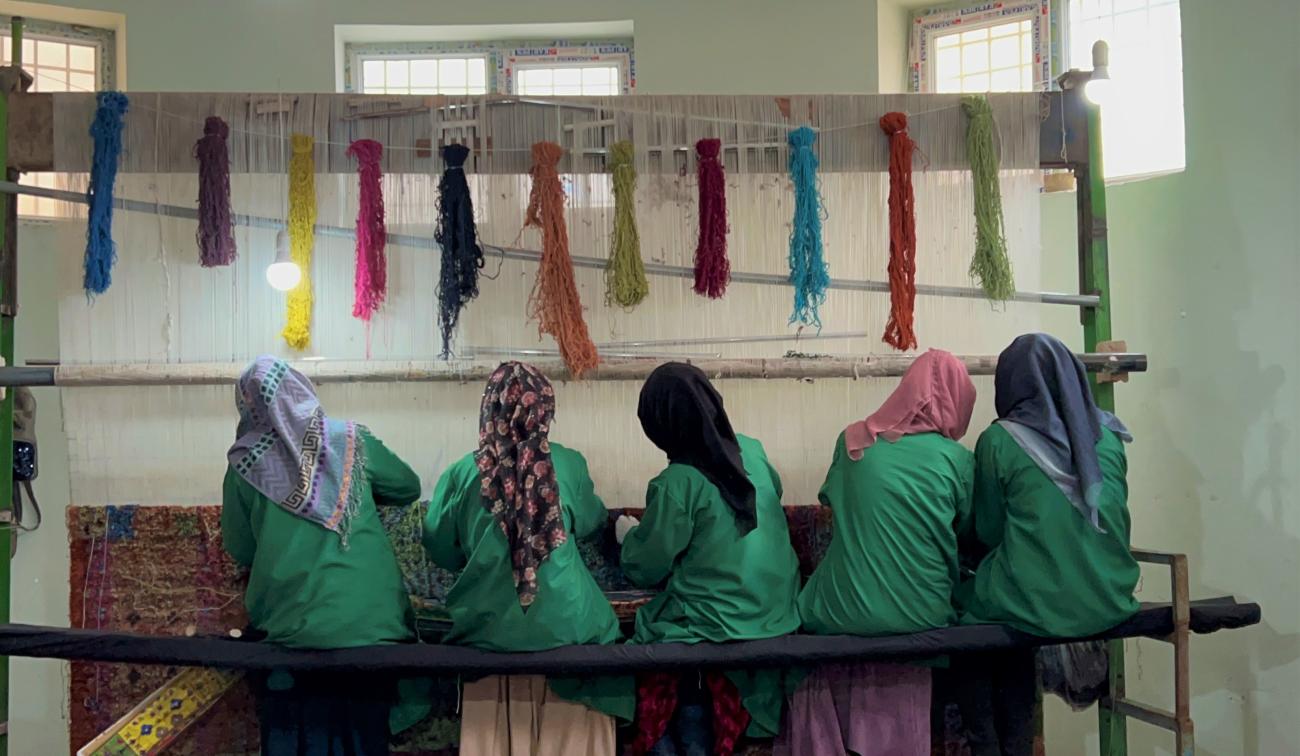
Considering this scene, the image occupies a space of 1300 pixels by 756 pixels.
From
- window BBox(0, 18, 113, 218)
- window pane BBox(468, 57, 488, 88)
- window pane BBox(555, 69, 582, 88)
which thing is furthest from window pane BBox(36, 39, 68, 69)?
window pane BBox(555, 69, 582, 88)

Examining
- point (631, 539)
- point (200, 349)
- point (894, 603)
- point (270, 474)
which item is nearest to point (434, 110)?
point (200, 349)

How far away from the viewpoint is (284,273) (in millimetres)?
2836

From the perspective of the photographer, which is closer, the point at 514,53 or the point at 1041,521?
the point at 1041,521

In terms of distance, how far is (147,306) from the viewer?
2828 mm

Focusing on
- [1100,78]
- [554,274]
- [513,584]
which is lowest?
[513,584]

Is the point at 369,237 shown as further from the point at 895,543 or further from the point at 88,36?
the point at 88,36

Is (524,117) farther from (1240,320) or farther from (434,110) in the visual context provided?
(1240,320)

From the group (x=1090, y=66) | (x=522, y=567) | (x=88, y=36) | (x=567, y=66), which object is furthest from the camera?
(x=567, y=66)

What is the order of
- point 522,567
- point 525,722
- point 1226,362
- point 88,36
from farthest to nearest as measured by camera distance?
point 88,36 < point 1226,362 < point 525,722 < point 522,567

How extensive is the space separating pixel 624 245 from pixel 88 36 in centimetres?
279

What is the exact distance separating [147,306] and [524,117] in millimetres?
1168

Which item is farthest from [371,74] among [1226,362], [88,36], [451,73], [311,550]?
[1226,362]

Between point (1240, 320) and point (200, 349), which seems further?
point (1240, 320)

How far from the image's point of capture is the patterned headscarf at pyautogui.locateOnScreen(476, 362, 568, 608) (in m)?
2.41
